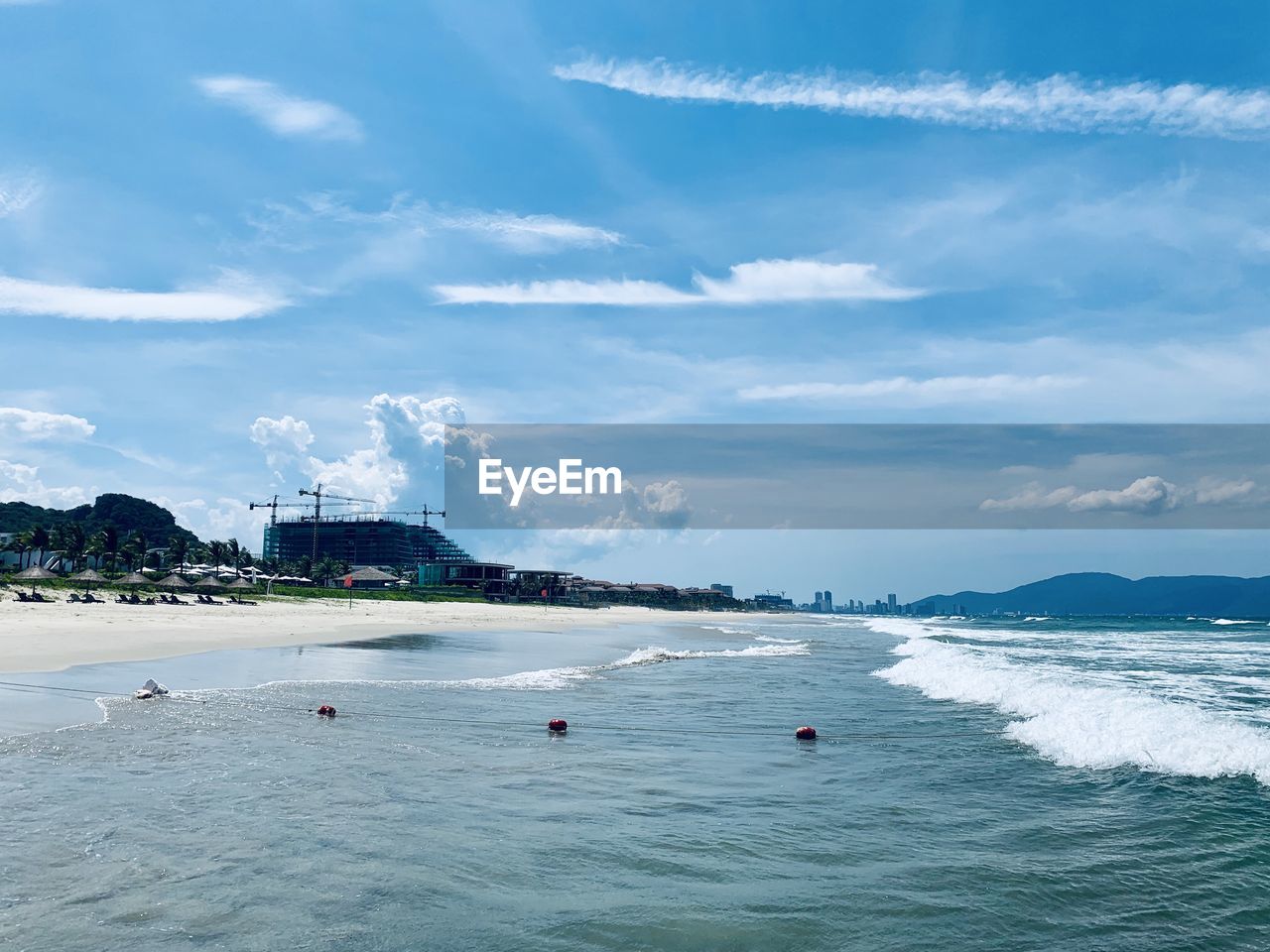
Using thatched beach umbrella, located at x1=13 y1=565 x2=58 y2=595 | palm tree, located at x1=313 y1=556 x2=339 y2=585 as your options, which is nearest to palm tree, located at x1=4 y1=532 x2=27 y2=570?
thatched beach umbrella, located at x1=13 y1=565 x2=58 y2=595

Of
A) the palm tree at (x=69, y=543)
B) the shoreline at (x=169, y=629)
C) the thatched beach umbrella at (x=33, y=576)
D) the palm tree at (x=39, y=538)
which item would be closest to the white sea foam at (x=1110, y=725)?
the shoreline at (x=169, y=629)

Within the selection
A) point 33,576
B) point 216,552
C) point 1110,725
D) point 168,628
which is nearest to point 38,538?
point 216,552

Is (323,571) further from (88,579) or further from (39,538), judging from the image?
(88,579)

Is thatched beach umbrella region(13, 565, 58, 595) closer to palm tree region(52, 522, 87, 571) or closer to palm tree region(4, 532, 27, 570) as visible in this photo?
palm tree region(52, 522, 87, 571)

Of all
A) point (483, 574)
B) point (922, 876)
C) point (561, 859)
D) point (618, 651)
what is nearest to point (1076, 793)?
point (922, 876)

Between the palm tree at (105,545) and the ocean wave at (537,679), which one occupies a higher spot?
the palm tree at (105,545)

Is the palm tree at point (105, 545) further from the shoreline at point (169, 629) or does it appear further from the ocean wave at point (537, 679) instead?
the ocean wave at point (537, 679)

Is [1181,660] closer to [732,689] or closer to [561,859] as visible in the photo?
[732,689]
